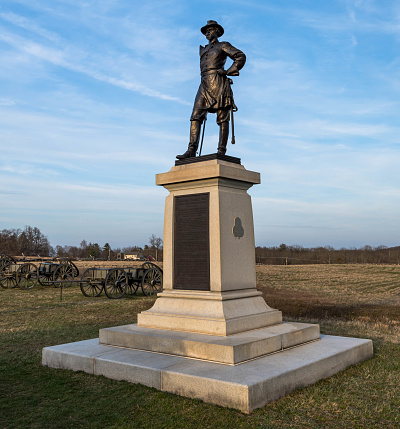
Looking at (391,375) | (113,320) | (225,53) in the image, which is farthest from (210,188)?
(113,320)

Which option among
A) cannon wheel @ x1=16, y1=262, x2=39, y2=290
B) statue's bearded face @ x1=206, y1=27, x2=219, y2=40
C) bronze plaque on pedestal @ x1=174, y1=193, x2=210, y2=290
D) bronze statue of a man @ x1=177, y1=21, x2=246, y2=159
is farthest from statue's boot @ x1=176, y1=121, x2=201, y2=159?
cannon wheel @ x1=16, y1=262, x2=39, y2=290

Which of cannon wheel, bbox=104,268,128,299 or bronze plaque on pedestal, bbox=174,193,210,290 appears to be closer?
bronze plaque on pedestal, bbox=174,193,210,290

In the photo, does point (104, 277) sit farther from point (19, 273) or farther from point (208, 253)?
point (208, 253)

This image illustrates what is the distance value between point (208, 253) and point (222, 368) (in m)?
1.70

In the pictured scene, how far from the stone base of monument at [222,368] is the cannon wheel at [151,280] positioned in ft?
33.1

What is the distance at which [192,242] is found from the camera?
599cm

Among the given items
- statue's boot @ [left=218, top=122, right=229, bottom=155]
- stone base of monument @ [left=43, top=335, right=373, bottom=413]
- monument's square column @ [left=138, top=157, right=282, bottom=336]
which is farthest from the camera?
statue's boot @ [left=218, top=122, right=229, bottom=155]

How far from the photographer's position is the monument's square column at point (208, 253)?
18.2 feet

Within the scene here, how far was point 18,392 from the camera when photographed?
15.0 feet

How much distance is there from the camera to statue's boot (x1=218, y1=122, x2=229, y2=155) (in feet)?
21.3

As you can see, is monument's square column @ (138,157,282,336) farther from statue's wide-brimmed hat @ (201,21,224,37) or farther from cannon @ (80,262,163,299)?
cannon @ (80,262,163,299)

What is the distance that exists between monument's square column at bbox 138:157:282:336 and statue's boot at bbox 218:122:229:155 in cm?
36

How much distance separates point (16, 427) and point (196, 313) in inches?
97.6

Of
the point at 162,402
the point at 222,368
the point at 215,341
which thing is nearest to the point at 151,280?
the point at 215,341
